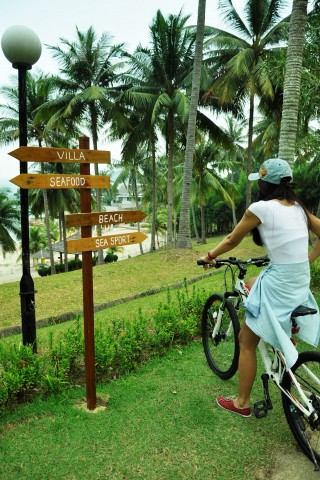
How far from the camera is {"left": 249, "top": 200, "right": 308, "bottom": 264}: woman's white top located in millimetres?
2541

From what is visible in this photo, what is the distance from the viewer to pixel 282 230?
254cm

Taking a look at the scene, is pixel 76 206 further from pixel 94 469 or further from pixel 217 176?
pixel 94 469

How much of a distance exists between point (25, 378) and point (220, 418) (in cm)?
173

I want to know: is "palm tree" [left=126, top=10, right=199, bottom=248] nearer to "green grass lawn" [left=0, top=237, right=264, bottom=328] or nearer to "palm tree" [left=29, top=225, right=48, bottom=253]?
"green grass lawn" [left=0, top=237, right=264, bottom=328]

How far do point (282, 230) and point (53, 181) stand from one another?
1831 mm

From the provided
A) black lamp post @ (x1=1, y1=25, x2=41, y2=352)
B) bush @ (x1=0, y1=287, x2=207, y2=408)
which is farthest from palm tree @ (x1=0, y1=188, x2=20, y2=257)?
bush @ (x1=0, y1=287, x2=207, y2=408)

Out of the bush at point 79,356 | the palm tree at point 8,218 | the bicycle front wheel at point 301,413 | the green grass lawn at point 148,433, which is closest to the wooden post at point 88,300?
the green grass lawn at point 148,433

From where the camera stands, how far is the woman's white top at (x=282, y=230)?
2.54 meters

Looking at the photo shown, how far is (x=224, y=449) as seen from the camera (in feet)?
8.94

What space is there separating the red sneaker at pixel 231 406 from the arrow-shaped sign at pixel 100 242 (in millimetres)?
1627

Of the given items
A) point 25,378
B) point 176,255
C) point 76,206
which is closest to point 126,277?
point 176,255

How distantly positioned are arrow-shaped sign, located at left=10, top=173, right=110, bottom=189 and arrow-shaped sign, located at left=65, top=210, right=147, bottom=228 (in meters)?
0.25

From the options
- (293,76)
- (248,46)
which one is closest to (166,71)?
(248,46)

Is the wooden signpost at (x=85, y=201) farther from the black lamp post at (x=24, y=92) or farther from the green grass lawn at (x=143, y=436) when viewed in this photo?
the black lamp post at (x=24, y=92)
